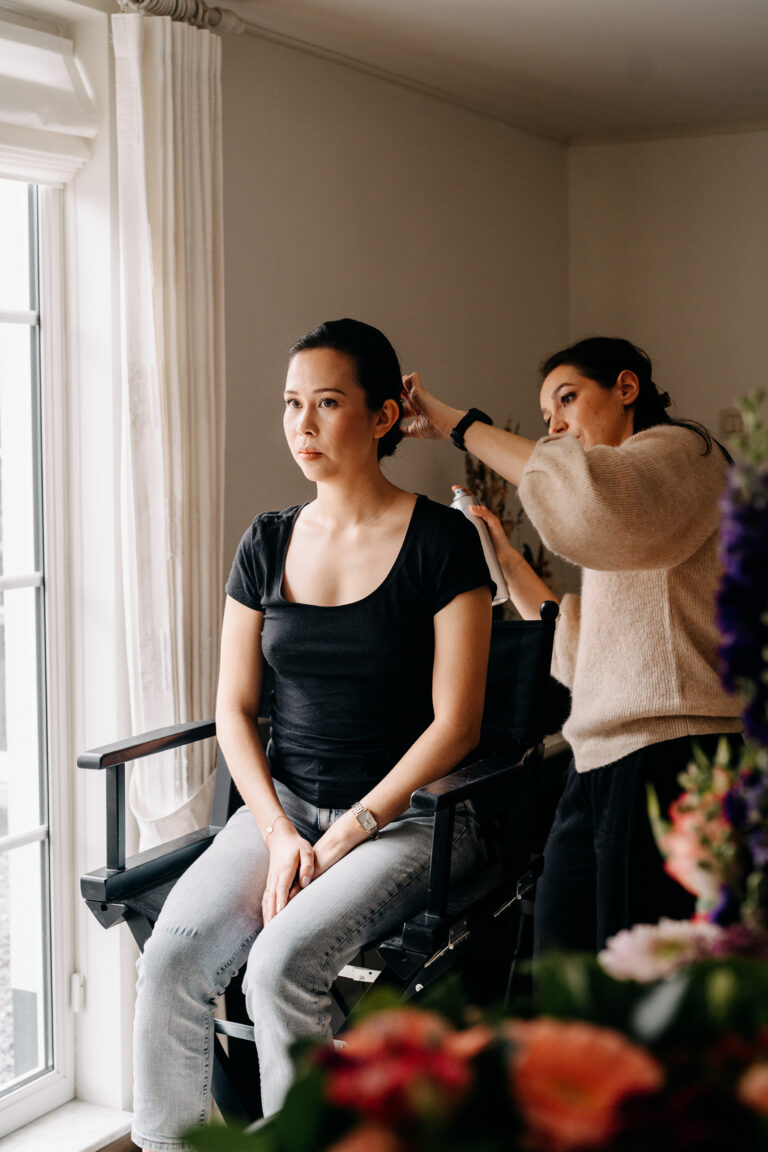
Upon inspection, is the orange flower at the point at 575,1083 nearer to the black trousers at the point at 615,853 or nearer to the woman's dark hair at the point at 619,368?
the black trousers at the point at 615,853

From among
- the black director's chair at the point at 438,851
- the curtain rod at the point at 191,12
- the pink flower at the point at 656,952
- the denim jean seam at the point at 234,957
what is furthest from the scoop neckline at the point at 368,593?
the pink flower at the point at 656,952

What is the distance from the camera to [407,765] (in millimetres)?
1882

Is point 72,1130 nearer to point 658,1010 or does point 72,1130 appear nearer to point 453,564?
point 453,564

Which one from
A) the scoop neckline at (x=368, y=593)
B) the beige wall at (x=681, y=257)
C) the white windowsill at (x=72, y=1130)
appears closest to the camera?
the scoop neckline at (x=368, y=593)

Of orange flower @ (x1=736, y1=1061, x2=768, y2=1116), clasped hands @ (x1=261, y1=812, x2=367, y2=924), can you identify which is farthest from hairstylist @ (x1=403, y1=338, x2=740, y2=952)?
orange flower @ (x1=736, y1=1061, x2=768, y2=1116)

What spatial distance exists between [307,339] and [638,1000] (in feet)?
5.05

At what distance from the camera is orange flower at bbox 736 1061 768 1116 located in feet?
1.74

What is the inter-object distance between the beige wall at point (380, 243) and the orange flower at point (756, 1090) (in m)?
2.22

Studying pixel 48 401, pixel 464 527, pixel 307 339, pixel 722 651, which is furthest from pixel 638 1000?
pixel 48 401

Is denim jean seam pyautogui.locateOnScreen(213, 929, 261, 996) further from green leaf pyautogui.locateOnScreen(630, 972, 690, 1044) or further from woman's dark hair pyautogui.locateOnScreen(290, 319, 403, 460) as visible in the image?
green leaf pyautogui.locateOnScreen(630, 972, 690, 1044)

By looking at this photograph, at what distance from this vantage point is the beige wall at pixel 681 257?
395 centimetres

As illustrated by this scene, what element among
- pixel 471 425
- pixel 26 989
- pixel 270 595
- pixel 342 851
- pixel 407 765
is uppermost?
pixel 471 425

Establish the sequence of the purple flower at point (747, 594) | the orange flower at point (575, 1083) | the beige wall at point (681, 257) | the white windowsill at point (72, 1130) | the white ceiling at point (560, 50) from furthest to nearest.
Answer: the beige wall at point (681, 257)
the white ceiling at point (560, 50)
the white windowsill at point (72, 1130)
the purple flower at point (747, 594)
the orange flower at point (575, 1083)

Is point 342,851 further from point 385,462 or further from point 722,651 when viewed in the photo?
point 385,462
